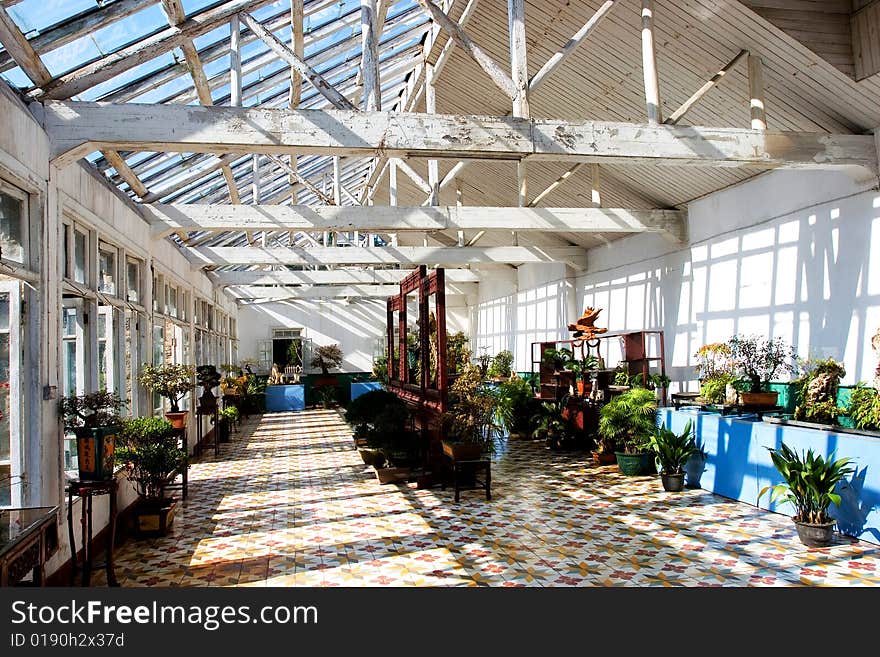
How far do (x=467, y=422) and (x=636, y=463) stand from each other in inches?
96.4

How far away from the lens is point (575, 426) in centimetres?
1148

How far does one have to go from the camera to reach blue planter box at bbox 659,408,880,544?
5.83m

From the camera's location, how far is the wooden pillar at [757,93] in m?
6.61

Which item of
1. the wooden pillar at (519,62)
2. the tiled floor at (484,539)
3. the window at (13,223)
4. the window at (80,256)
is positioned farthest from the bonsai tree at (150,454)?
the wooden pillar at (519,62)

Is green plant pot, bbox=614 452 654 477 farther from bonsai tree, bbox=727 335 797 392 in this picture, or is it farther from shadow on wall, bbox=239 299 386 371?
shadow on wall, bbox=239 299 386 371

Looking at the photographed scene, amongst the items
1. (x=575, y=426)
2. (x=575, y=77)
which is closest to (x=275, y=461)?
(x=575, y=426)

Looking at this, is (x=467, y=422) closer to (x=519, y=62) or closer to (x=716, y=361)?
(x=716, y=361)

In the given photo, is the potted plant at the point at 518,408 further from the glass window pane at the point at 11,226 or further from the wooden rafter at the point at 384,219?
the glass window pane at the point at 11,226

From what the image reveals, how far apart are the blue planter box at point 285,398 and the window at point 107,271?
46.8ft

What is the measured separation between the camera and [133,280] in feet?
29.0

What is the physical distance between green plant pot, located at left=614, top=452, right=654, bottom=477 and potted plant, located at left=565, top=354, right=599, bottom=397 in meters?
2.10

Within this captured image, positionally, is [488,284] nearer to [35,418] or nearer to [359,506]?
[359,506]

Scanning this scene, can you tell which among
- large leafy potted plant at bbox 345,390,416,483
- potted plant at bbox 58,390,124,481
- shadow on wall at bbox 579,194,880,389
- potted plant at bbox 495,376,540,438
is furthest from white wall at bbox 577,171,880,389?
potted plant at bbox 58,390,124,481

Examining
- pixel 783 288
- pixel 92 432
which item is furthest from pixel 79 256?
pixel 783 288
